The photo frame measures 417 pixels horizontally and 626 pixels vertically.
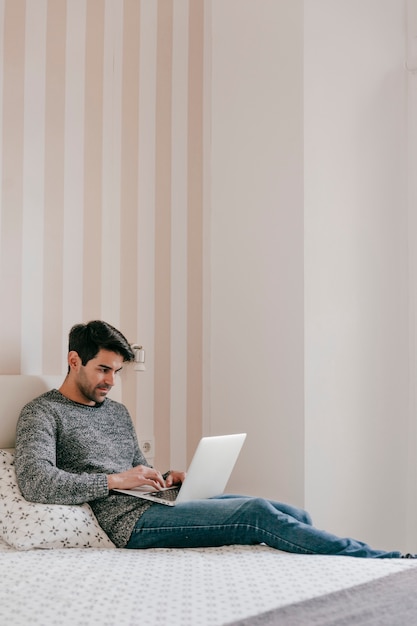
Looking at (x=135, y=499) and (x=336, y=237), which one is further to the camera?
(x=336, y=237)

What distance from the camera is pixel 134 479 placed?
225 centimetres

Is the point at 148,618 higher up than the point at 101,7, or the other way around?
the point at 101,7

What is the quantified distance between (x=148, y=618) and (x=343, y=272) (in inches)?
78.6

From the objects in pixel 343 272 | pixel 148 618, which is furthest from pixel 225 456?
pixel 343 272

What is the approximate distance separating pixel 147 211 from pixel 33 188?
0.55 metres

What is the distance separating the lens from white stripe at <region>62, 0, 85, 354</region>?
2869mm

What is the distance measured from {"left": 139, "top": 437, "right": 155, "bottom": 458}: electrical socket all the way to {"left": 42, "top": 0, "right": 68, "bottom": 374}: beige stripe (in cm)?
51

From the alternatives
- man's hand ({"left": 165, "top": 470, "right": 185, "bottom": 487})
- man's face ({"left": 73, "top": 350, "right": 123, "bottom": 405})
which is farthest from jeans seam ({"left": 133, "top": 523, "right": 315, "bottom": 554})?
man's face ({"left": 73, "top": 350, "right": 123, "bottom": 405})

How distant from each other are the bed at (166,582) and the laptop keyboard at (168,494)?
7.7 inches

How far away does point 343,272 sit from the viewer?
319cm

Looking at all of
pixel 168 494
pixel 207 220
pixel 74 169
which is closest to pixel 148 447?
pixel 168 494

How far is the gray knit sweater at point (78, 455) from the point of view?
7.15 feet

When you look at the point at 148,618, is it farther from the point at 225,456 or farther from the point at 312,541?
the point at 225,456

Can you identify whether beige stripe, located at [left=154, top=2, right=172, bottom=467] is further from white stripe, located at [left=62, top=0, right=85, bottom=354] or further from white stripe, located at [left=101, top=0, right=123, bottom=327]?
white stripe, located at [left=62, top=0, right=85, bottom=354]
